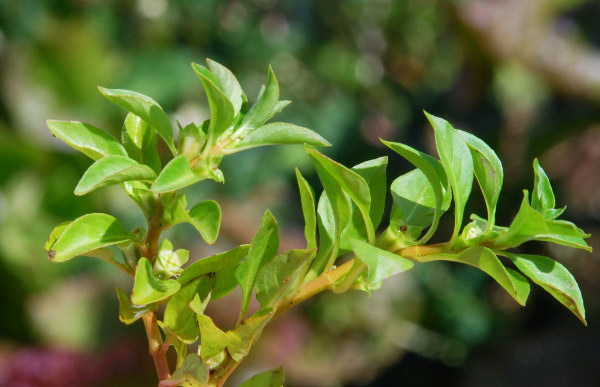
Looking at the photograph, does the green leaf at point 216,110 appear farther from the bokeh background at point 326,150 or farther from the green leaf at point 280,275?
the bokeh background at point 326,150

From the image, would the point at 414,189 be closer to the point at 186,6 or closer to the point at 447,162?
the point at 447,162

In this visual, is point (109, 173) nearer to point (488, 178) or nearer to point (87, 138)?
point (87, 138)

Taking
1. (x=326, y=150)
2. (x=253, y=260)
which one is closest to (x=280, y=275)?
(x=253, y=260)

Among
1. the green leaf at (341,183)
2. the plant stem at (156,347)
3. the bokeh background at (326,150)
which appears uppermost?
the green leaf at (341,183)

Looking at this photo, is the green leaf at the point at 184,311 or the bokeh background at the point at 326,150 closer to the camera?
the green leaf at the point at 184,311

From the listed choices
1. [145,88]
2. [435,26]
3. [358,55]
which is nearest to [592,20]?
[435,26]

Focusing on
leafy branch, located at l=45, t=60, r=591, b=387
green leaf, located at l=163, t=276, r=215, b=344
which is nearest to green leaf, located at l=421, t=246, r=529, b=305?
leafy branch, located at l=45, t=60, r=591, b=387

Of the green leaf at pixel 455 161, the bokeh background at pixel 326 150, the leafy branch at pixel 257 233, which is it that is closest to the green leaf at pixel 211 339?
the leafy branch at pixel 257 233
